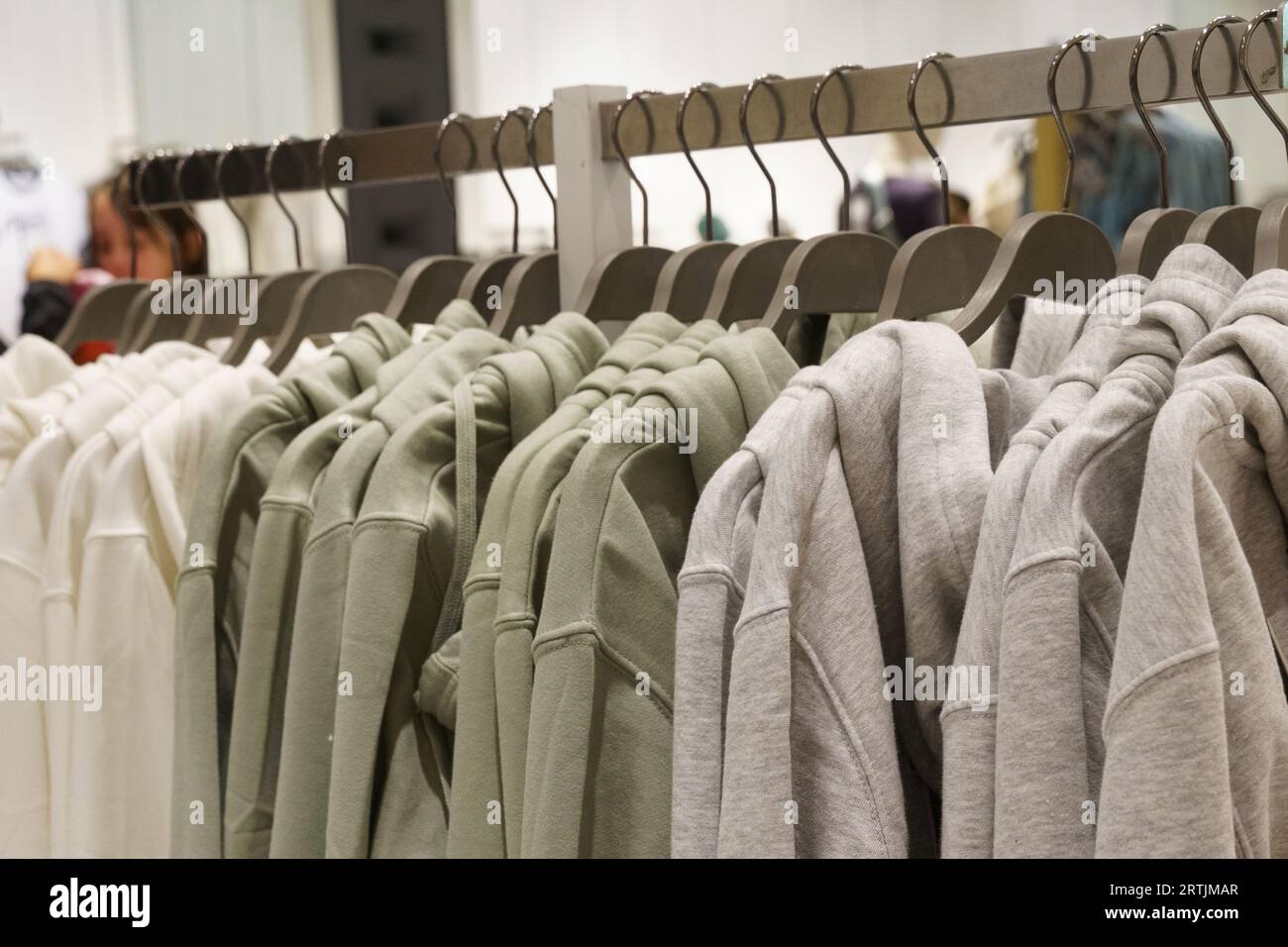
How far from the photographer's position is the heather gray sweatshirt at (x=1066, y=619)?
690 mm

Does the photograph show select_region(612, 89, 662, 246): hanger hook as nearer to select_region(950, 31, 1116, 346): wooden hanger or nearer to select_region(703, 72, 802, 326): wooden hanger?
select_region(703, 72, 802, 326): wooden hanger

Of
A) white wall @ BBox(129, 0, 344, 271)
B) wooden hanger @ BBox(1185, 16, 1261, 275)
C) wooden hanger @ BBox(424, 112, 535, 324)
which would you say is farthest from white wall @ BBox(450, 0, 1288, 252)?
wooden hanger @ BBox(1185, 16, 1261, 275)

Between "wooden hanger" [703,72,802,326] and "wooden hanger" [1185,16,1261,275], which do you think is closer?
"wooden hanger" [1185,16,1261,275]

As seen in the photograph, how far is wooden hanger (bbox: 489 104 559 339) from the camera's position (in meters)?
1.26

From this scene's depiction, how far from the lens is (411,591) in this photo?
38.8 inches

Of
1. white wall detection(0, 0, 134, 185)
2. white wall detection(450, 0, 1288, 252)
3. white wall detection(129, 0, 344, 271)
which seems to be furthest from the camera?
white wall detection(129, 0, 344, 271)

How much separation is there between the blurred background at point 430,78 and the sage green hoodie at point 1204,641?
3.06 m

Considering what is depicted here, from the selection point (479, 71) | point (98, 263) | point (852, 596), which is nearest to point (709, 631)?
point (852, 596)
